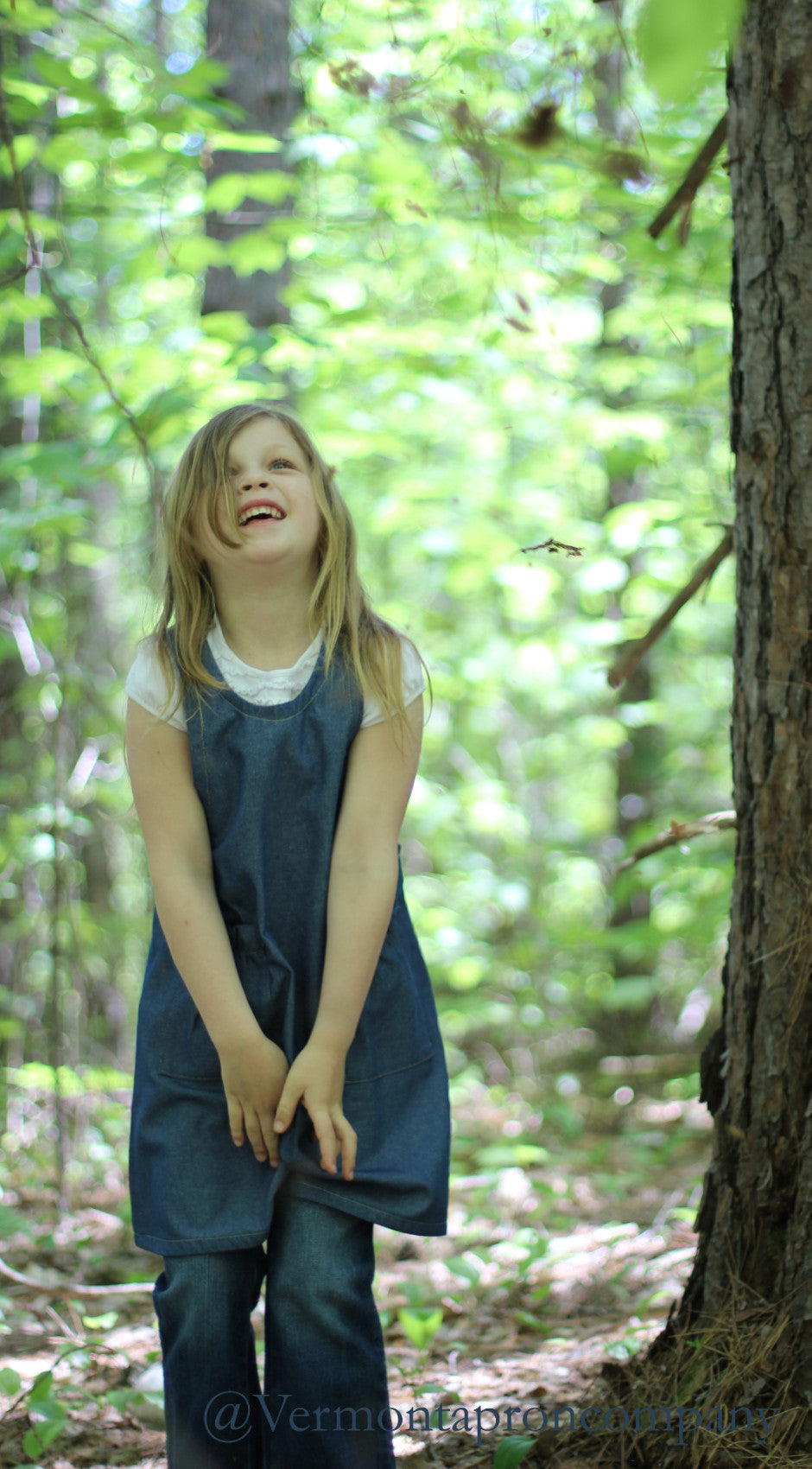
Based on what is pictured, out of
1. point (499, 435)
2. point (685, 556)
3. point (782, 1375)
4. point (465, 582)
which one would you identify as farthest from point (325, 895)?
point (499, 435)

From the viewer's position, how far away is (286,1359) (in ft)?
4.57

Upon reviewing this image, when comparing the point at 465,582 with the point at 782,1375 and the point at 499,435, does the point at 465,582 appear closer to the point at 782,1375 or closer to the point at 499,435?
the point at 499,435

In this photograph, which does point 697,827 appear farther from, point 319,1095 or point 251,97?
point 251,97

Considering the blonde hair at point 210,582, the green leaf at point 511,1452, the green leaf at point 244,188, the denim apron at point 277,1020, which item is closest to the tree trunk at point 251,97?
the green leaf at point 244,188

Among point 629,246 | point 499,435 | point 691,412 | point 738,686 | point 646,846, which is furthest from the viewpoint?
point 499,435

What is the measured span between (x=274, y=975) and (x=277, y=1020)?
6 cm

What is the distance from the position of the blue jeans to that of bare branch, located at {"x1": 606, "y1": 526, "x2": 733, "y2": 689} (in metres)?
1.01

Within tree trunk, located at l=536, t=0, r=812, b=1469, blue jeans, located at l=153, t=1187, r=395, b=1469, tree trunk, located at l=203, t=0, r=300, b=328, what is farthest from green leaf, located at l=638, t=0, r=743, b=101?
tree trunk, located at l=203, t=0, r=300, b=328

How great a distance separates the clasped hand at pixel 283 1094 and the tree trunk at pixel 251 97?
Result: 2823mm

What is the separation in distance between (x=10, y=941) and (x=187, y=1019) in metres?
2.66

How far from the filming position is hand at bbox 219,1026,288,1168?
137 centimetres

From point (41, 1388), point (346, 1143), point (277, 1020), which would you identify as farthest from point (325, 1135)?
point (41, 1388)

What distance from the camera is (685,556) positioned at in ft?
13.6

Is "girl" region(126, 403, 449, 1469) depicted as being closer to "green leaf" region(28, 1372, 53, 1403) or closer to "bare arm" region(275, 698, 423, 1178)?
"bare arm" region(275, 698, 423, 1178)
